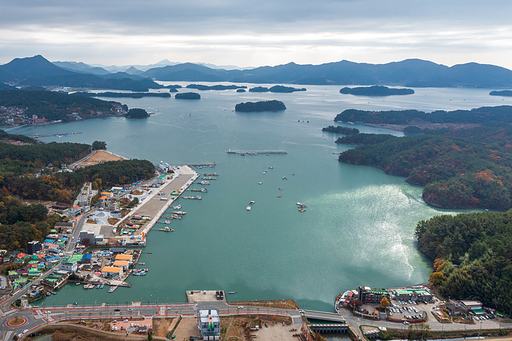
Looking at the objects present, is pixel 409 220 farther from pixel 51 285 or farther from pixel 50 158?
pixel 50 158

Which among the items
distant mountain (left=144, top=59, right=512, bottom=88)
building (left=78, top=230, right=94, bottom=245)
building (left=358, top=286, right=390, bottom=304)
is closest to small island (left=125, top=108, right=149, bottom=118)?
building (left=78, top=230, right=94, bottom=245)

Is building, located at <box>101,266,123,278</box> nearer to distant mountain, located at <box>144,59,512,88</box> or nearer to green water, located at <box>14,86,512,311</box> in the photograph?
green water, located at <box>14,86,512,311</box>

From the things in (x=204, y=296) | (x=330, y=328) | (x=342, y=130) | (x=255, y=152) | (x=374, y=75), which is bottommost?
(x=330, y=328)

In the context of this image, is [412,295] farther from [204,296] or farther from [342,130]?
[342,130]

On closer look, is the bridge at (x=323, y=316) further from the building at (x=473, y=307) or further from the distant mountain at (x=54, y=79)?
the distant mountain at (x=54, y=79)

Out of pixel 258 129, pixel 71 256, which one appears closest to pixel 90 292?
pixel 71 256

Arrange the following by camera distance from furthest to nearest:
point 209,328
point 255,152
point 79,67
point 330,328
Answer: point 79,67 → point 255,152 → point 330,328 → point 209,328

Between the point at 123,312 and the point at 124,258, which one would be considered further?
the point at 124,258

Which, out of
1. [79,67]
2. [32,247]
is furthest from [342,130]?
[79,67]
